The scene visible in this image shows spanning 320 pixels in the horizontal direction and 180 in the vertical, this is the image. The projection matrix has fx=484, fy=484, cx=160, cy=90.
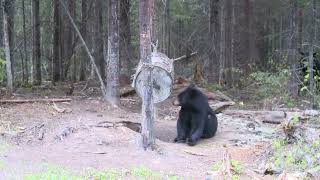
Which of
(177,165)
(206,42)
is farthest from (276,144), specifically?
(206,42)

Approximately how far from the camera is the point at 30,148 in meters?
9.58

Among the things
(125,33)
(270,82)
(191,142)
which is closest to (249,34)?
(125,33)

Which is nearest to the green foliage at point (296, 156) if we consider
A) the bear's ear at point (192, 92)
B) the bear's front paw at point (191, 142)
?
the bear's front paw at point (191, 142)

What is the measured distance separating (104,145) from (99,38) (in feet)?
35.7

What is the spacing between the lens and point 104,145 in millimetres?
9750

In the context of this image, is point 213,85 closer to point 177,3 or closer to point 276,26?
point 177,3

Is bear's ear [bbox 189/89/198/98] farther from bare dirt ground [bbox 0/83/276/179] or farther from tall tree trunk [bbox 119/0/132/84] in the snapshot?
tall tree trunk [bbox 119/0/132/84]

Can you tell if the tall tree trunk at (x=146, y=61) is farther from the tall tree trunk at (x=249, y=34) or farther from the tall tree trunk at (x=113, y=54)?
the tall tree trunk at (x=249, y=34)

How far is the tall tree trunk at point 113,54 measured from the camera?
13.3 metres

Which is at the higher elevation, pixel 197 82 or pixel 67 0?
pixel 67 0

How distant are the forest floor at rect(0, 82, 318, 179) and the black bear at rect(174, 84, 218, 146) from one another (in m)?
→ 0.25

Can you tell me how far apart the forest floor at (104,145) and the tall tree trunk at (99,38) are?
17.9 feet

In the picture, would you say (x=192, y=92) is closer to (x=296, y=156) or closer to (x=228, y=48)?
(x=296, y=156)

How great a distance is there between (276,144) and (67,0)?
45.6ft
